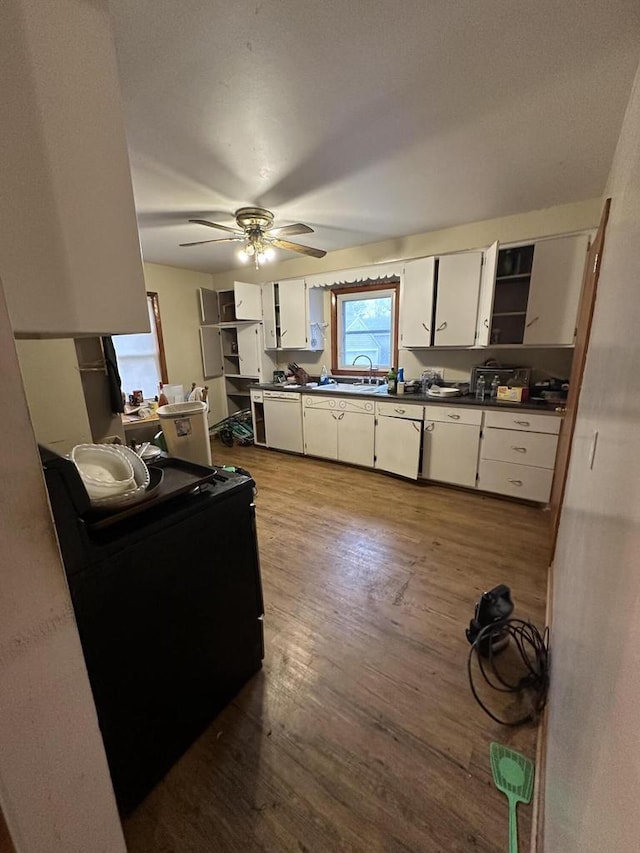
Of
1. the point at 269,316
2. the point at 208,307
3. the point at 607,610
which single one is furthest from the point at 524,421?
the point at 208,307

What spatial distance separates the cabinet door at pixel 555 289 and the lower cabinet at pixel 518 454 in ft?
2.17

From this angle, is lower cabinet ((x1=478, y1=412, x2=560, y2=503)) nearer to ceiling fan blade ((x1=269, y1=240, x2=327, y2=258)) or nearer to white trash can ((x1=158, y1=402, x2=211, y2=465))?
ceiling fan blade ((x1=269, y1=240, x2=327, y2=258))

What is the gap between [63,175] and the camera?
1.85ft

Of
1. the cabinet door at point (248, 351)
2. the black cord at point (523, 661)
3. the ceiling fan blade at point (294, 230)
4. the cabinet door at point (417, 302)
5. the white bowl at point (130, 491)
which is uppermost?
the ceiling fan blade at point (294, 230)

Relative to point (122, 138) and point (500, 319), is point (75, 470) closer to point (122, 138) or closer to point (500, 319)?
point (122, 138)

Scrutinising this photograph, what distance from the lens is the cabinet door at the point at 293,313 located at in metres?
3.98

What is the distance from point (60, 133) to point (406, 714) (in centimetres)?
197

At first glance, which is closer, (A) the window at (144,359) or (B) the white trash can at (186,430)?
(B) the white trash can at (186,430)

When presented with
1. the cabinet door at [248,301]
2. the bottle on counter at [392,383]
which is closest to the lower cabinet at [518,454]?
the bottle on counter at [392,383]

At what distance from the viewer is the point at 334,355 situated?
166 inches

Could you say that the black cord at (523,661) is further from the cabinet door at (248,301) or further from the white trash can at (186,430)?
the cabinet door at (248,301)

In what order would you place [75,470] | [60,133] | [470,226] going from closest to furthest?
[60,133] → [75,470] → [470,226]

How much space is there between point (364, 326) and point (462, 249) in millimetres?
1285

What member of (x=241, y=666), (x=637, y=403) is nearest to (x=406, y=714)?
(x=241, y=666)
